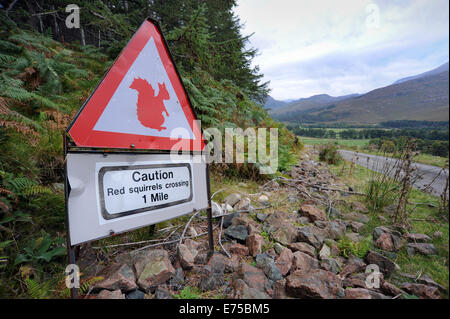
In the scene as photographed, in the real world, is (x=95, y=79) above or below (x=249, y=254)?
above

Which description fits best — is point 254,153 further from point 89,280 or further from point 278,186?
point 89,280

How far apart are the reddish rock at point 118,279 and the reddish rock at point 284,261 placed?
1169 mm

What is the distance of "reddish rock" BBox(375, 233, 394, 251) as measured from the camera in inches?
75.8

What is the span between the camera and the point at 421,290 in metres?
1.18

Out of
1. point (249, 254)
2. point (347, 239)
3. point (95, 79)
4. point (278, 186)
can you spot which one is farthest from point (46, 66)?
point (347, 239)

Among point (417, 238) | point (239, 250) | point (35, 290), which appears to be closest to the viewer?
point (35, 290)

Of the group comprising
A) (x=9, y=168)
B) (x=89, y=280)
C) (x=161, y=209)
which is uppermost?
(x=9, y=168)

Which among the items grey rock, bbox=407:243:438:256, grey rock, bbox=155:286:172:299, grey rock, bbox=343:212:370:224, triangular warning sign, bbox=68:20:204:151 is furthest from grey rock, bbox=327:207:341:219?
grey rock, bbox=155:286:172:299

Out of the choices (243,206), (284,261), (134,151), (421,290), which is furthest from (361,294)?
(134,151)

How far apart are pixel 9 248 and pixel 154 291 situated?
3.84ft

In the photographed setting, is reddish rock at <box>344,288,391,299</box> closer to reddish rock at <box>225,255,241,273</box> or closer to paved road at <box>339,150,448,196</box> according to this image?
reddish rock at <box>225,255,241,273</box>

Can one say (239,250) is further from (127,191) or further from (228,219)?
(127,191)

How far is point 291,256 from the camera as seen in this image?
1719mm

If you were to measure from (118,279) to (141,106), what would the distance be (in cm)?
131
